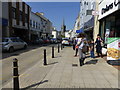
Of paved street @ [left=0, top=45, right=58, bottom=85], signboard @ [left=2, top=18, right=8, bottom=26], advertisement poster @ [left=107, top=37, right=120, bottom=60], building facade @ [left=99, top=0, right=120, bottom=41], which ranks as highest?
signboard @ [left=2, top=18, right=8, bottom=26]

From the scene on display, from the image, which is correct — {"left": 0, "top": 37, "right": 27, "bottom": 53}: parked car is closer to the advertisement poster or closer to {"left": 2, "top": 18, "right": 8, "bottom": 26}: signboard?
{"left": 2, "top": 18, "right": 8, "bottom": 26}: signboard

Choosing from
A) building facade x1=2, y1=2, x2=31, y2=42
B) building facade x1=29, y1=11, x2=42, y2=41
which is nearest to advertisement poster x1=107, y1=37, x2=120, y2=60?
building facade x1=2, y1=2, x2=31, y2=42

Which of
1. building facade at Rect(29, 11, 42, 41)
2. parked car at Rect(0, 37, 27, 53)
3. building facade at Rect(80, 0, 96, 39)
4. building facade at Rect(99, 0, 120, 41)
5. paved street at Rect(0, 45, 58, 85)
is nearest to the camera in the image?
paved street at Rect(0, 45, 58, 85)

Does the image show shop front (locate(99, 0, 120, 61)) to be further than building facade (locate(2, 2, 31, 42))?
No

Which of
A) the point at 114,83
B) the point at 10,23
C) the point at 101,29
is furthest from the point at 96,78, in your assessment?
the point at 10,23

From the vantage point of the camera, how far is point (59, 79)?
5008 millimetres

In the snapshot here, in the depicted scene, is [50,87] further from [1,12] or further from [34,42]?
[34,42]

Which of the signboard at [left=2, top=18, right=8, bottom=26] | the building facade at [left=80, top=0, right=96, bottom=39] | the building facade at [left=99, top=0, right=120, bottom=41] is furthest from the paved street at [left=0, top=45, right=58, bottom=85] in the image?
the signboard at [left=2, top=18, right=8, bottom=26]

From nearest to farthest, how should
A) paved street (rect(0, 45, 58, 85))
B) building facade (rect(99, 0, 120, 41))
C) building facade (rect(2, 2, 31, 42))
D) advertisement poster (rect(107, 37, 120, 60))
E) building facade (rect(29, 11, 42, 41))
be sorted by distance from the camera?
paved street (rect(0, 45, 58, 85)), advertisement poster (rect(107, 37, 120, 60)), building facade (rect(99, 0, 120, 41)), building facade (rect(2, 2, 31, 42)), building facade (rect(29, 11, 42, 41))

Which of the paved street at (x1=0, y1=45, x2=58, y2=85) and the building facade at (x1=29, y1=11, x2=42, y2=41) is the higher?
the building facade at (x1=29, y1=11, x2=42, y2=41)

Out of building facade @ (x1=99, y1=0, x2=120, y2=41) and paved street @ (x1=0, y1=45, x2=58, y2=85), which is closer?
paved street @ (x1=0, y1=45, x2=58, y2=85)

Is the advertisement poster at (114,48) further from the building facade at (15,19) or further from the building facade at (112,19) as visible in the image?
the building facade at (15,19)

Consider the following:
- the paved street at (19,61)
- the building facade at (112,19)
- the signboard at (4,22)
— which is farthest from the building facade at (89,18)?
the signboard at (4,22)

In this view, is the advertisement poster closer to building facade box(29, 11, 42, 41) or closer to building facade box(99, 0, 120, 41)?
building facade box(99, 0, 120, 41)
